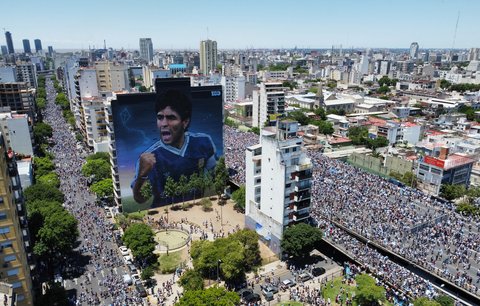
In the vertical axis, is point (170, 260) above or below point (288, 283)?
below

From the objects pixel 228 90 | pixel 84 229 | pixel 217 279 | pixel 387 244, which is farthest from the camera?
pixel 228 90

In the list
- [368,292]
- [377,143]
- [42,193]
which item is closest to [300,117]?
[377,143]

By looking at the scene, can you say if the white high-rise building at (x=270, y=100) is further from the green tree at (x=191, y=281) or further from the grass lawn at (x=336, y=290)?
the green tree at (x=191, y=281)

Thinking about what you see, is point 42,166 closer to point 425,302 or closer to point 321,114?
point 425,302

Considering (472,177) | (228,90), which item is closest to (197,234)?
(472,177)

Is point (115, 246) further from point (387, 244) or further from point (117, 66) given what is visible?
point (117, 66)
